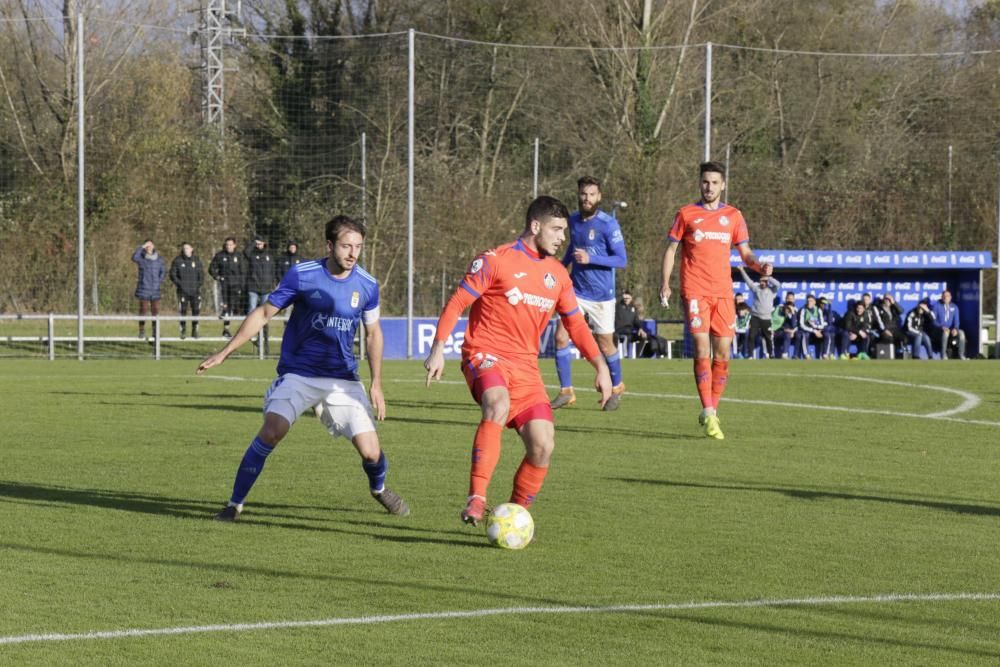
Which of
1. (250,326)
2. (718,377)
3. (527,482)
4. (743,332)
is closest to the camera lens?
(527,482)

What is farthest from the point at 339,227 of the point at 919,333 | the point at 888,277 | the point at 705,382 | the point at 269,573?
the point at 888,277

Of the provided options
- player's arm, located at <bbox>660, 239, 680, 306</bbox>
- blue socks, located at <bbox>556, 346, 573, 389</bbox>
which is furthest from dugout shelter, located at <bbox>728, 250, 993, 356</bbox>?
player's arm, located at <bbox>660, 239, 680, 306</bbox>

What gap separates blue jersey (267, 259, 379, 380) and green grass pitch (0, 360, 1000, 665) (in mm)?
862

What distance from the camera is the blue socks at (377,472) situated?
859 centimetres

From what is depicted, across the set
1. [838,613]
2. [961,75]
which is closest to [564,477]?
[838,613]

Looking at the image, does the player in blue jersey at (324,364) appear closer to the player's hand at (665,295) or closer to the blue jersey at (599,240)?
the player's hand at (665,295)

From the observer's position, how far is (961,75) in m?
39.9

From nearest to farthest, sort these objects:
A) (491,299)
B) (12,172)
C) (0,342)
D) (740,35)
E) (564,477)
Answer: (491,299) → (564,477) → (0,342) → (12,172) → (740,35)

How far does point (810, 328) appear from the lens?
29.8 meters

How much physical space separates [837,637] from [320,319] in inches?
151

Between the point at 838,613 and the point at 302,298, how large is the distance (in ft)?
12.2

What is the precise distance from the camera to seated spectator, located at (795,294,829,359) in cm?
2986

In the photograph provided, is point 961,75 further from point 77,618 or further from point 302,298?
point 77,618

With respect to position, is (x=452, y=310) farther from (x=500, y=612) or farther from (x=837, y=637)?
(x=837, y=637)
